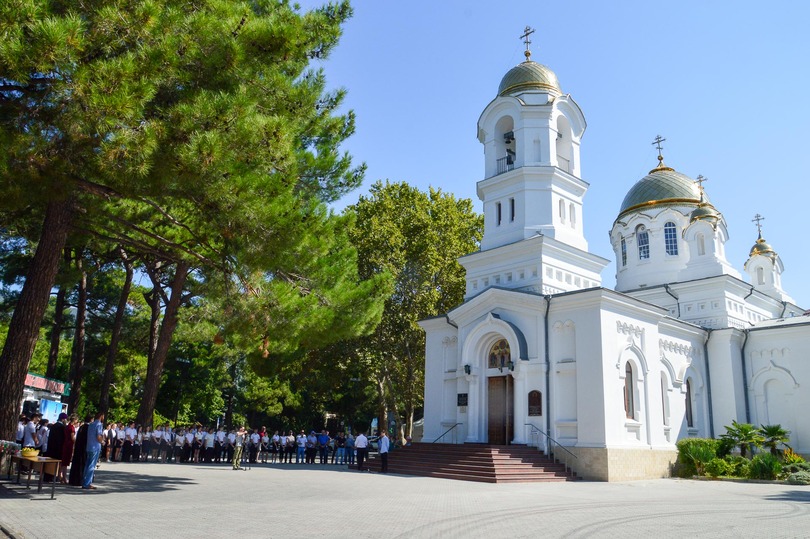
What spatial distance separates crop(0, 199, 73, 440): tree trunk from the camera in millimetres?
11594

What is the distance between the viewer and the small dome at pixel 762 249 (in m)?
34.3

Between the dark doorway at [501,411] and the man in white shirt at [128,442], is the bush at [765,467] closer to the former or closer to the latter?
the dark doorway at [501,411]

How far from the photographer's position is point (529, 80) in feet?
81.2

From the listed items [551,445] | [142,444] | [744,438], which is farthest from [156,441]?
[744,438]

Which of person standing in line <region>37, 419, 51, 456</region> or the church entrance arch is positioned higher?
the church entrance arch

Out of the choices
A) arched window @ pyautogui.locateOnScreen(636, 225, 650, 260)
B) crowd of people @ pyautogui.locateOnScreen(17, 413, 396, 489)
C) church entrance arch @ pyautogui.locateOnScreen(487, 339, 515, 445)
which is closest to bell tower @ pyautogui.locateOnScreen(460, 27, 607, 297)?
church entrance arch @ pyautogui.locateOnScreen(487, 339, 515, 445)

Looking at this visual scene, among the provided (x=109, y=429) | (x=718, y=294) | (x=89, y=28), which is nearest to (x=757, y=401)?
(x=718, y=294)

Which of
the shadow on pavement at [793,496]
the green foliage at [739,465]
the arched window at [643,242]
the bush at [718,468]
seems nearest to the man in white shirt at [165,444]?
the bush at [718,468]

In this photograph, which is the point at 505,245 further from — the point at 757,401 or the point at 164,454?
the point at 164,454

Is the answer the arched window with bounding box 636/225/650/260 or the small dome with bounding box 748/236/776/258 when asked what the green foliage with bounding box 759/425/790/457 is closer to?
the arched window with bounding box 636/225/650/260

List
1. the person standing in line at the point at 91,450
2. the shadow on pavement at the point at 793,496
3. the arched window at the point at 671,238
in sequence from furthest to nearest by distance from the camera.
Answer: the arched window at the point at 671,238, the shadow on pavement at the point at 793,496, the person standing in line at the point at 91,450

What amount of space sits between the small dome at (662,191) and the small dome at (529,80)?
10.1 m

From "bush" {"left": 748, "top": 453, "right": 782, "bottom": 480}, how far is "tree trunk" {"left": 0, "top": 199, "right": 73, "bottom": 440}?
69.7ft

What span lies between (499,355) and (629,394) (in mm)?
4576
